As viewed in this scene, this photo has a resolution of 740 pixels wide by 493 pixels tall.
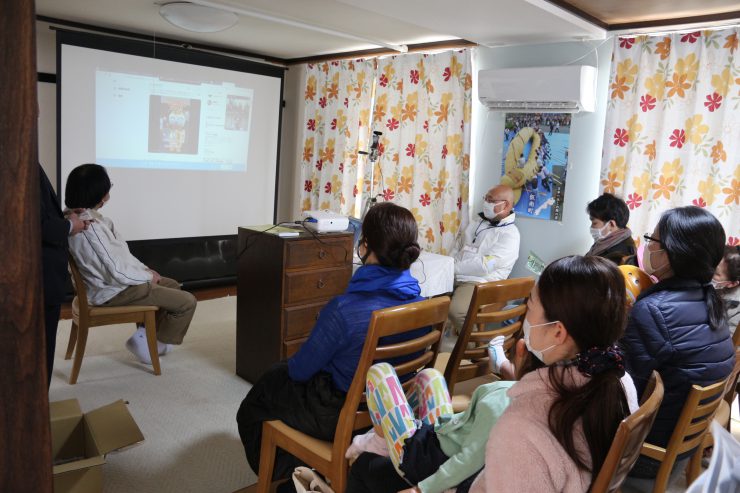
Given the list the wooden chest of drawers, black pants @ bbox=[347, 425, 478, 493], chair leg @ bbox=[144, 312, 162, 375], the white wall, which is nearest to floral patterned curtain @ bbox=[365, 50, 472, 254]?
the white wall

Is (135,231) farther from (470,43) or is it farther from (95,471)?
(95,471)

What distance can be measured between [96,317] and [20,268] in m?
Result: 2.77

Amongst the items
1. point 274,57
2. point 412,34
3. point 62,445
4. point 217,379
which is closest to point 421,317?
point 62,445

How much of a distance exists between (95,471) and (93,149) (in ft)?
11.1

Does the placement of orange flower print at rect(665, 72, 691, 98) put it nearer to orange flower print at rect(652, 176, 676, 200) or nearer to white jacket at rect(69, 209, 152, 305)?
orange flower print at rect(652, 176, 676, 200)

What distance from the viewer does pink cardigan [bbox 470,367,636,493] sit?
106 cm

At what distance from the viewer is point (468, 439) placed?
1.32 meters

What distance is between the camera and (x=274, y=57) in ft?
19.2

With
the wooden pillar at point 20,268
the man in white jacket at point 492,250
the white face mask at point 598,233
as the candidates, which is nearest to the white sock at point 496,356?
the wooden pillar at point 20,268

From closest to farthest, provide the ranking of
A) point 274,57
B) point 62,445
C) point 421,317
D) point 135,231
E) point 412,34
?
point 421,317 → point 62,445 → point 412,34 → point 135,231 → point 274,57

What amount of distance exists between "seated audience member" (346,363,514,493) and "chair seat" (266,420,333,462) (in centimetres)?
11

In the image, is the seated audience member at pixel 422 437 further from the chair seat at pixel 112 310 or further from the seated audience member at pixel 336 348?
the chair seat at pixel 112 310

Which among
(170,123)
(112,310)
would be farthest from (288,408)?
(170,123)

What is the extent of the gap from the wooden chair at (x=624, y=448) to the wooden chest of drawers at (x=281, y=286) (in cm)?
207
